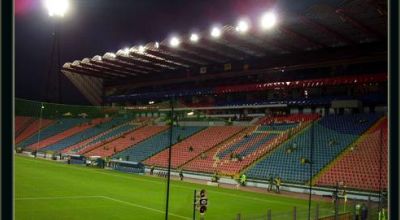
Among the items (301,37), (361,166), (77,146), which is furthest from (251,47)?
(77,146)

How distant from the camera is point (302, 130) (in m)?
32.2

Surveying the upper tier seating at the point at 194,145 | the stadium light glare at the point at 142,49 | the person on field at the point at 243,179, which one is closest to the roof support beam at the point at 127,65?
the stadium light glare at the point at 142,49

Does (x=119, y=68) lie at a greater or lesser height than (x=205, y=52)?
lesser

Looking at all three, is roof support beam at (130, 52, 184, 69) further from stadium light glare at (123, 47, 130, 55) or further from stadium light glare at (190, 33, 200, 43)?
stadium light glare at (190, 33, 200, 43)

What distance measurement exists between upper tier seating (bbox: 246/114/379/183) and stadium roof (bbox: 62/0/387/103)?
6200 mm

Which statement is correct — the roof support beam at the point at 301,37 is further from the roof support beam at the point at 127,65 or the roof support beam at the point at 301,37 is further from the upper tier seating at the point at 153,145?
the roof support beam at the point at 127,65

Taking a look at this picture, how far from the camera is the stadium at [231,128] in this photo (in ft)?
72.4

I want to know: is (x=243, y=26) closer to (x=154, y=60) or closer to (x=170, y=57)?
(x=170, y=57)

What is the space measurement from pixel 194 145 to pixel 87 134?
1246 centimetres

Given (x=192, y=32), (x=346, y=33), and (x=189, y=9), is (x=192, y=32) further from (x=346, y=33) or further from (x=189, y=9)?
(x=346, y=33)

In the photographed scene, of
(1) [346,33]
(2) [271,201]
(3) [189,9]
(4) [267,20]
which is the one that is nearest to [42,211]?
(2) [271,201]

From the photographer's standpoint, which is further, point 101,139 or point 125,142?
point 101,139

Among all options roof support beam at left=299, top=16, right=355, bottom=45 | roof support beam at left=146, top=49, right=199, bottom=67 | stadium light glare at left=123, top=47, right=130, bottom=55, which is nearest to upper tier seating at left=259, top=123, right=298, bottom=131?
roof support beam at left=299, top=16, right=355, bottom=45

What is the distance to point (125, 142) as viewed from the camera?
139 ft
